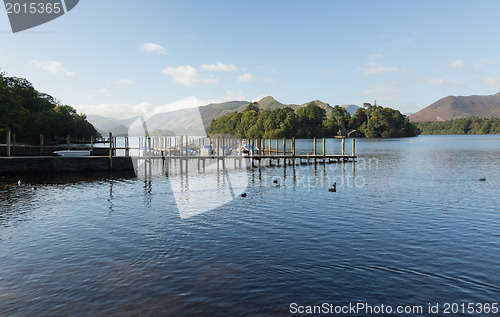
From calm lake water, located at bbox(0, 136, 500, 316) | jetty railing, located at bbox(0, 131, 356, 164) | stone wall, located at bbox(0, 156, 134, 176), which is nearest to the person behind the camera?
calm lake water, located at bbox(0, 136, 500, 316)

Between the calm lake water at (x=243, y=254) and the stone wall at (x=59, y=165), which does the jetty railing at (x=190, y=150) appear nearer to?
the stone wall at (x=59, y=165)

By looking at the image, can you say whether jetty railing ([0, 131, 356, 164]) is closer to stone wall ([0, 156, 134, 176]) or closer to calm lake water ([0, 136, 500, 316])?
stone wall ([0, 156, 134, 176])

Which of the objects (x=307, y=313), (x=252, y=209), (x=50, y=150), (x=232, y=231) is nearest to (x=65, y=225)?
(x=232, y=231)

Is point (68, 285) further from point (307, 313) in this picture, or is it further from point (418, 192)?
point (418, 192)

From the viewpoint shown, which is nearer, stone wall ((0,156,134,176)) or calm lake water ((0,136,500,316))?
calm lake water ((0,136,500,316))

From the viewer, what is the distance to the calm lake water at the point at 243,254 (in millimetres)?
9812

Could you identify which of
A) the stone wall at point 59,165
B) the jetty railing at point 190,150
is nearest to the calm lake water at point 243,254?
the stone wall at point 59,165

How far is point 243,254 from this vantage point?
13.4 metres

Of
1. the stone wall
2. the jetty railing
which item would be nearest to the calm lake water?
the stone wall

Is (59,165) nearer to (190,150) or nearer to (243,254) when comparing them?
(190,150)

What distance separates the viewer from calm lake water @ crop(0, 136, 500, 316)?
9.81 m

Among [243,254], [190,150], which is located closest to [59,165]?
[190,150]

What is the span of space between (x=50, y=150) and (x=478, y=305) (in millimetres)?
69809

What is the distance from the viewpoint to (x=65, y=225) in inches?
710
